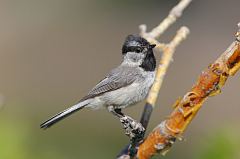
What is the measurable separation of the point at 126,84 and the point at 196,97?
164 centimetres

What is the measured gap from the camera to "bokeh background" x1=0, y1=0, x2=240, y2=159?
29.1 feet

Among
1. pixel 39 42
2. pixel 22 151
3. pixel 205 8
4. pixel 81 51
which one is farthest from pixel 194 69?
pixel 22 151

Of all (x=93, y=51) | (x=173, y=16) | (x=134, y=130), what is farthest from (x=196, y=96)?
(x=93, y=51)

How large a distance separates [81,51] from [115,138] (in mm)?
4232

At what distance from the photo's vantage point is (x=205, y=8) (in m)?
11.7

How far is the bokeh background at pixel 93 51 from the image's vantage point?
8875mm

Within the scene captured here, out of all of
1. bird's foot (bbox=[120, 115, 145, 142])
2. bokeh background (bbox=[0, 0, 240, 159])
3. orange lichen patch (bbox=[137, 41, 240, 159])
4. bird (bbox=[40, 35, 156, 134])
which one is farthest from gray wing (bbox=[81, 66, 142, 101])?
bokeh background (bbox=[0, 0, 240, 159])

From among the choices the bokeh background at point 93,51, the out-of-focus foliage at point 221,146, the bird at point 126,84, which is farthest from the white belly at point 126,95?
the bokeh background at point 93,51

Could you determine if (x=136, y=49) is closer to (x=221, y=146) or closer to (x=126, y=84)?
(x=126, y=84)

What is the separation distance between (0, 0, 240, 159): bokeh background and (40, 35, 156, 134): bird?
13.4 feet

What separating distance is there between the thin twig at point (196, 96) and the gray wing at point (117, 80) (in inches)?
56.5

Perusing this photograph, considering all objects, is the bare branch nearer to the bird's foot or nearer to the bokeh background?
the bird's foot

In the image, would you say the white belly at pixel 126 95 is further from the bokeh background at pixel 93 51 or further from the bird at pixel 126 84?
the bokeh background at pixel 93 51

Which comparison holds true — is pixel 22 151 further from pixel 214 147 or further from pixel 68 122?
pixel 68 122
